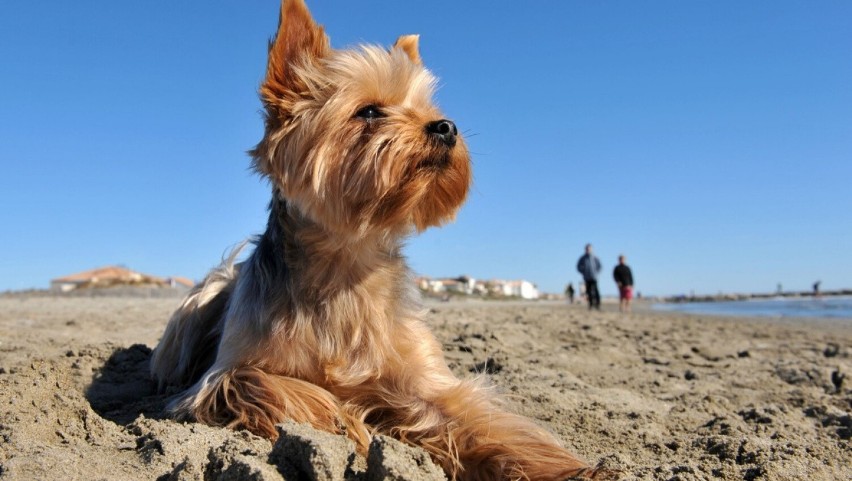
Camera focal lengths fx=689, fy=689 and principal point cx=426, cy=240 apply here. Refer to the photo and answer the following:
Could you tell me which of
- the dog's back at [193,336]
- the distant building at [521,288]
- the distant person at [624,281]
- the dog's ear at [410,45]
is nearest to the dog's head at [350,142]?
the dog's ear at [410,45]

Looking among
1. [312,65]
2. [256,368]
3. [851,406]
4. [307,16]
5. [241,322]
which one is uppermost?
[307,16]

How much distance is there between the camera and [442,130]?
379cm

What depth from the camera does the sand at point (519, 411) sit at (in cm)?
247

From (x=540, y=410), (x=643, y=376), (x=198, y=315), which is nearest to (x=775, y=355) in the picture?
(x=643, y=376)

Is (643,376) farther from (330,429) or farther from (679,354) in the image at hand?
(330,429)

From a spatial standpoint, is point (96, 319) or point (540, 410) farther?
point (96, 319)

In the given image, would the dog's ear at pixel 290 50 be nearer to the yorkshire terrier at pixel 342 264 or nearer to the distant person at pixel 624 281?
the yorkshire terrier at pixel 342 264

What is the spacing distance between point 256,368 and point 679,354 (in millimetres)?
6164

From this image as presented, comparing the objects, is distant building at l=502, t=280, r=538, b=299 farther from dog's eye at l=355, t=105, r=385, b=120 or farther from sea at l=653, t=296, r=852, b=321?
dog's eye at l=355, t=105, r=385, b=120

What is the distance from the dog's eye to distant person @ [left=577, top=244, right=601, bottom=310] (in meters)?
21.1

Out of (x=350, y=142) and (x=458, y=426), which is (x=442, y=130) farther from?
(x=458, y=426)

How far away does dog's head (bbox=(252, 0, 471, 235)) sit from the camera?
369cm

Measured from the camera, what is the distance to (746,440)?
3441 millimetres

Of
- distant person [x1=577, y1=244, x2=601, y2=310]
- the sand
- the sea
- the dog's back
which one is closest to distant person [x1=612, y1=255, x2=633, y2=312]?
distant person [x1=577, y1=244, x2=601, y2=310]
